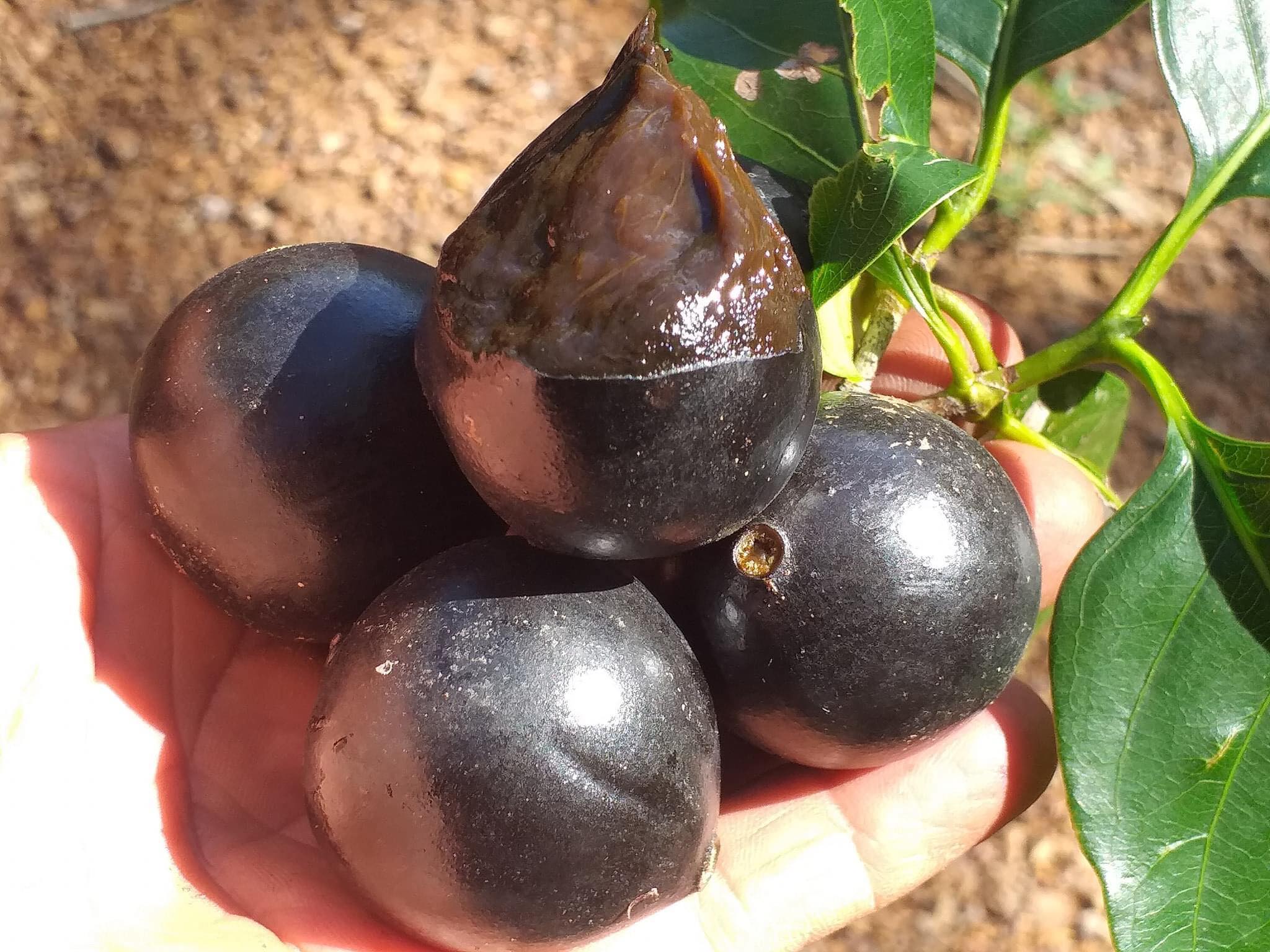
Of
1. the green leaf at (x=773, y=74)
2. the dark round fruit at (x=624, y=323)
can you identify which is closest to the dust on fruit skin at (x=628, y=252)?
the dark round fruit at (x=624, y=323)

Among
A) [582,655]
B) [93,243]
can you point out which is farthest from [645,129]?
[93,243]

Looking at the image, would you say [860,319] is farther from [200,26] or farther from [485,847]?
[200,26]

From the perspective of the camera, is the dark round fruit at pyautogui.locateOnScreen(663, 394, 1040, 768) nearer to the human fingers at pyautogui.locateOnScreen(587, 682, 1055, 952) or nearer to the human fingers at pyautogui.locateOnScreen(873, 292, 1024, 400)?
the human fingers at pyautogui.locateOnScreen(587, 682, 1055, 952)

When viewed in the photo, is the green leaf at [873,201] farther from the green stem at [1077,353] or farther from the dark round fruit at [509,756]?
the dark round fruit at [509,756]

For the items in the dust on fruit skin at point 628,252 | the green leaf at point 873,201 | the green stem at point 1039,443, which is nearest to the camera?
the dust on fruit skin at point 628,252

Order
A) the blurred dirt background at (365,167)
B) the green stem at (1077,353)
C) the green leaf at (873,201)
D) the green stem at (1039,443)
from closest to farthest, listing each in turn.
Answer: the green leaf at (873,201), the green stem at (1077,353), the green stem at (1039,443), the blurred dirt background at (365,167)

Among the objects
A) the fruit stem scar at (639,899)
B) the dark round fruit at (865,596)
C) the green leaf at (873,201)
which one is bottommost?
the fruit stem scar at (639,899)

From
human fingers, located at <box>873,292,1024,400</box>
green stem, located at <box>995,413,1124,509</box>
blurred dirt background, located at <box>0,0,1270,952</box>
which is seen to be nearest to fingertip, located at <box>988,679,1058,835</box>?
green stem, located at <box>995,413,1124,509</box>

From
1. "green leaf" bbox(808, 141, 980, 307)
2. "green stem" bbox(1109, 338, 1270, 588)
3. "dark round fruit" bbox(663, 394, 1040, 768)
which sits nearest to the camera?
"dark round fruit" bbox(663, 394, 1040, 768)
